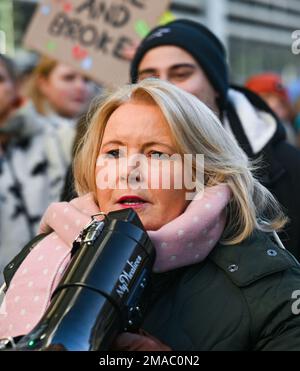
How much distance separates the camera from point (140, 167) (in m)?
1.76

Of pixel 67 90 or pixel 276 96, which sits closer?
pixel 67 90

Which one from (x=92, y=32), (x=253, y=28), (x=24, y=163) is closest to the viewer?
(x=24, y=163)

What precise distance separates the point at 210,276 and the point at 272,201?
464 millimetres

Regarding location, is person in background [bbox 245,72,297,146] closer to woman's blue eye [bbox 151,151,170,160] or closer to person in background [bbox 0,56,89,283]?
person in background [bbox 0,56,89,283]

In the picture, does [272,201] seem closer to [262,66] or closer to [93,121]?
[93,121]

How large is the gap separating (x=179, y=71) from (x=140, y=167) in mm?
1119

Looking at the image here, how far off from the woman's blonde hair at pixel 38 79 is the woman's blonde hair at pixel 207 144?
2683 millimetres

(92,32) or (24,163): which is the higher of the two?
(92,32)

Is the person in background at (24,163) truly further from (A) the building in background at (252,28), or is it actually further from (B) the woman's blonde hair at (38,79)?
(A) the building in background at (252,28)

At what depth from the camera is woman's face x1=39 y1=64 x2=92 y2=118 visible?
4.60m

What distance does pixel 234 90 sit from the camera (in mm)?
3086

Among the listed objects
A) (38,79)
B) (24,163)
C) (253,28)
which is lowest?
(253,28)

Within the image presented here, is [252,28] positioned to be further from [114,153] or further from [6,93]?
[114,153]

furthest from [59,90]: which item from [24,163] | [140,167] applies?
[140,167]
